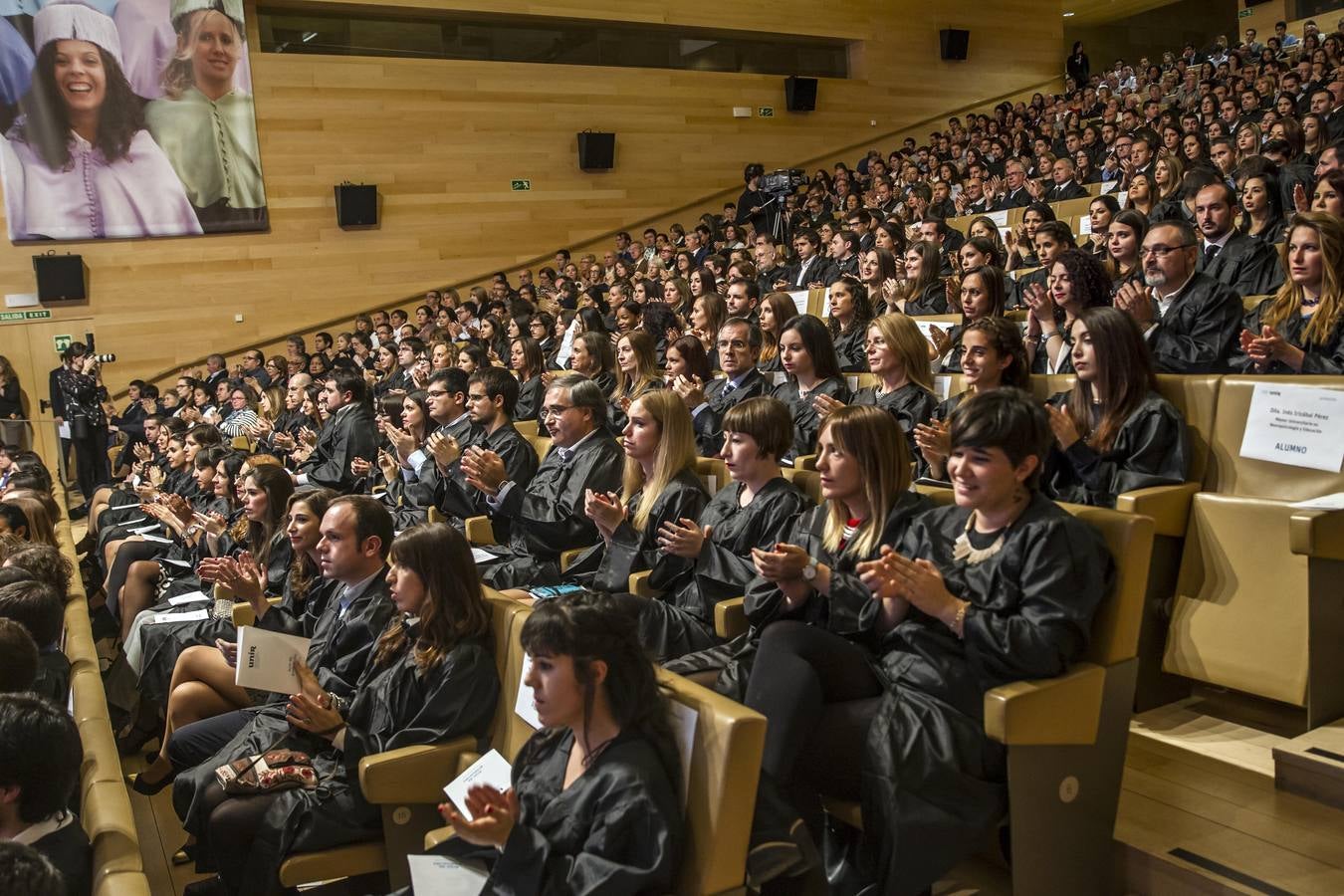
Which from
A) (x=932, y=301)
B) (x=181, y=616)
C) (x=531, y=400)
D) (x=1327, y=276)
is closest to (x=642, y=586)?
(x=181, y=616)

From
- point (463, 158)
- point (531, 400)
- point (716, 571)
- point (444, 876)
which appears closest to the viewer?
point (444, 876)

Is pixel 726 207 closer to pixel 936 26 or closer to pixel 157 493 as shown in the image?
pixel 936 26

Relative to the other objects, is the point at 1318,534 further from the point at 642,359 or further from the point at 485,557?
the point at 642,359

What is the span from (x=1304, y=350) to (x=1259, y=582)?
0.67 m

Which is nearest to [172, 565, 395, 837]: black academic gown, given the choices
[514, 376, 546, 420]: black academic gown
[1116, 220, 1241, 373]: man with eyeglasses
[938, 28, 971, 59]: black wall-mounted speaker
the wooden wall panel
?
[1116, 220, 1241, 373]: man with eyeglasses

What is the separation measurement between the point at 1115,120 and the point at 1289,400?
596 centimetres

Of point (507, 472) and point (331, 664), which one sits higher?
point (507, 472)

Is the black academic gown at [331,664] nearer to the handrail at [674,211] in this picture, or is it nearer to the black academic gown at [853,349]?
the black academic gown at [853,349]

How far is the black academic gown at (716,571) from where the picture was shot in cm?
210

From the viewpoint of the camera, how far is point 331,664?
7.16 feet

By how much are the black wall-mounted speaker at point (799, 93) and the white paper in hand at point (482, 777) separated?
9616mm

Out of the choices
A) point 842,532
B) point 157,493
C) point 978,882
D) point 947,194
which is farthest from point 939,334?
point 947,194

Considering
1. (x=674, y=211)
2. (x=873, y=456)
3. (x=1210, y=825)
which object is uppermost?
(x=674, y=211)

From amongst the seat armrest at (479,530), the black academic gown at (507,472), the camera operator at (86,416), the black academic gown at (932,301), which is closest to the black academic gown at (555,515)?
the seat armrest at (479,530)
